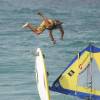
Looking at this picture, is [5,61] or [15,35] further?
[15,35]

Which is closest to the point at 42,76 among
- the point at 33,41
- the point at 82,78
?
the point at 82,78

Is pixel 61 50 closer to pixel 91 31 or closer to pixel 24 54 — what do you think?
pixel 24 54

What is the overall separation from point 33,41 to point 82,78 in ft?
146

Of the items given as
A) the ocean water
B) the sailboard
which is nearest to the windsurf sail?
the sailboard

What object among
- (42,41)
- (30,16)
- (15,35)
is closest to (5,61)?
(42,41)

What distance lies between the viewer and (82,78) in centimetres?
2634

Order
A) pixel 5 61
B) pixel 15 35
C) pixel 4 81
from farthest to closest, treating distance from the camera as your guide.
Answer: pixel 15 35, pixel 5 61, pixel 4 81

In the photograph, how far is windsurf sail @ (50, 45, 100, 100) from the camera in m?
25.7

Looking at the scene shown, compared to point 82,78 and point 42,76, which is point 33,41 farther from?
point 42,76

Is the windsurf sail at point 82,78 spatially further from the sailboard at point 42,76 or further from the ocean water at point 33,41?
the ocean water at point 33,41

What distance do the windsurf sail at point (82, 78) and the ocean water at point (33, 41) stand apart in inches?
125

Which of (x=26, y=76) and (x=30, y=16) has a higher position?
(x=30, y=16)

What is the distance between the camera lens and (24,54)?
61312 mm

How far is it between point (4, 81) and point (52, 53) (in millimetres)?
14822
